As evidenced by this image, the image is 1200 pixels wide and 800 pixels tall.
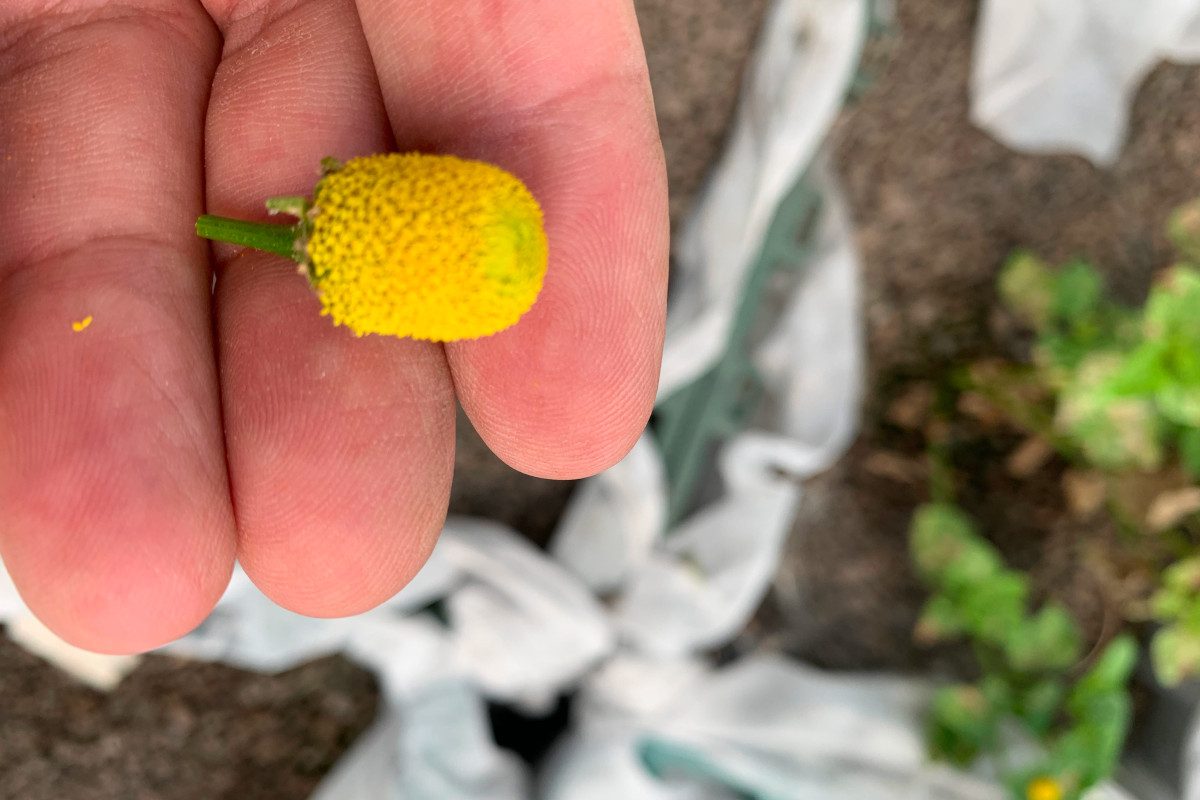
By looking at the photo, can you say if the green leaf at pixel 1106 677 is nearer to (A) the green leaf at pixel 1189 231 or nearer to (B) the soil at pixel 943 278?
(B) the soil at pixel 943 278

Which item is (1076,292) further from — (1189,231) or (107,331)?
(107,331)

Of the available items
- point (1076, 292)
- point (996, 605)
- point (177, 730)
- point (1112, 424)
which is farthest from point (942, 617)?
point (177, 730)

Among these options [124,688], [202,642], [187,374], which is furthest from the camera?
[124,688]

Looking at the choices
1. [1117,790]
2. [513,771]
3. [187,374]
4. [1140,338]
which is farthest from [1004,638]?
[187,374]

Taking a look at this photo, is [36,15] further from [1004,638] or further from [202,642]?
[1004,638]


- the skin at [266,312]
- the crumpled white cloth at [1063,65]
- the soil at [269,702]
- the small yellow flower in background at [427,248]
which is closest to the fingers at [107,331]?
the skin at [266,312]

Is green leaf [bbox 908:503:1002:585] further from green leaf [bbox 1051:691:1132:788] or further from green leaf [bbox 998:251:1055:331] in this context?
green leaf [bbox 998:251:1055:331]
